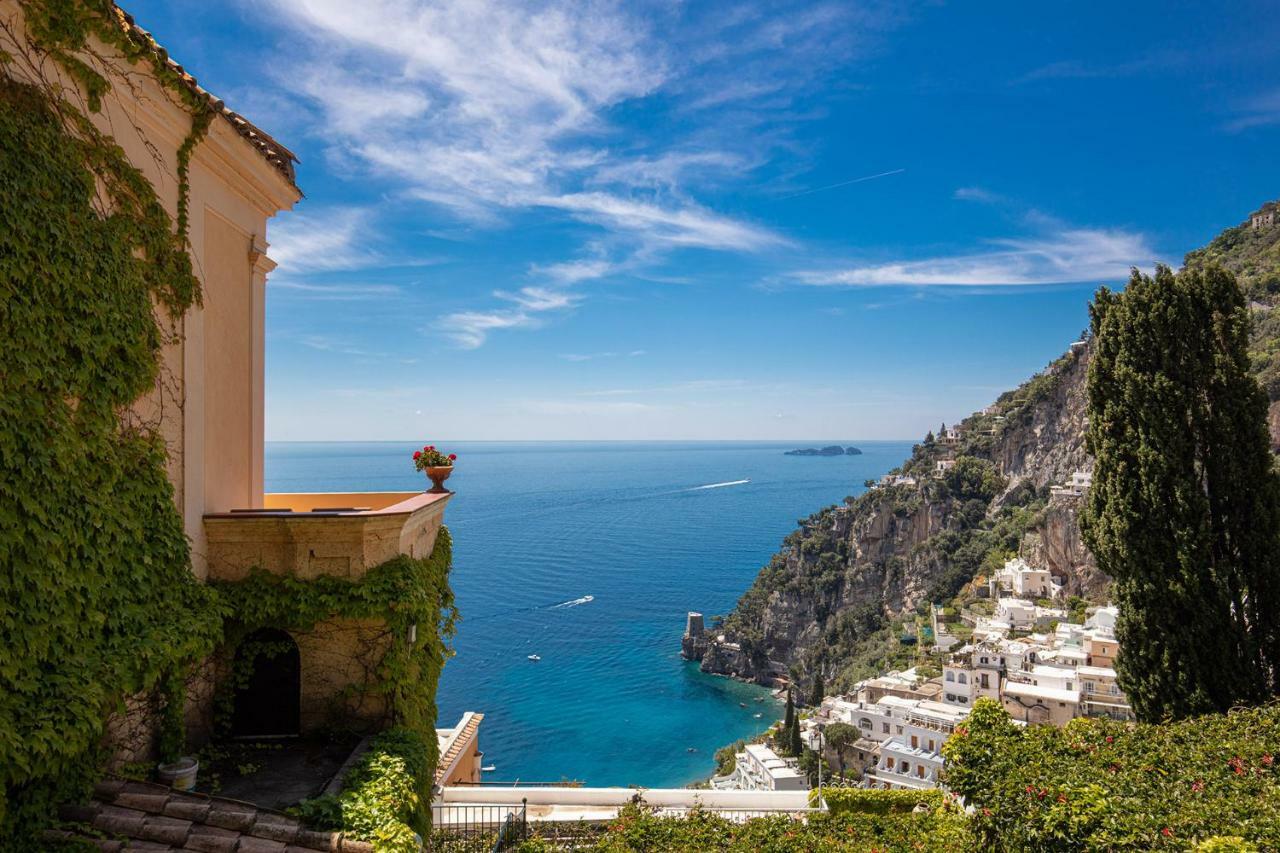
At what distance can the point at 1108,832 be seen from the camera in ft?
15.5

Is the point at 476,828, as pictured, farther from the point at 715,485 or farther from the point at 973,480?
the point at 715,485

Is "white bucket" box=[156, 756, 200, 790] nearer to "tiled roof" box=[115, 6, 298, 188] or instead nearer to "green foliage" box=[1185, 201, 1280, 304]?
"tiled roof" box=[115, 6, 298, 188]

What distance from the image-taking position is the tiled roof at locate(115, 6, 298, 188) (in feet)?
16.9

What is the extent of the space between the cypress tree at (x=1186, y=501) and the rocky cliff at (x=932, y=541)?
44709 mm

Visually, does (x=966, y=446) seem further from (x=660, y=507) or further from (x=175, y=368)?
(x=175, y=368)

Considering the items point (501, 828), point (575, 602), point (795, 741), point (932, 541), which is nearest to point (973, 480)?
point (932, 541)

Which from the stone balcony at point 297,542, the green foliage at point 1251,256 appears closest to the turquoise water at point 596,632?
the stone balcony at point 297,542

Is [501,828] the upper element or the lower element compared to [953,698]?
upper

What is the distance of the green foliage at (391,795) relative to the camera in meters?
4.90

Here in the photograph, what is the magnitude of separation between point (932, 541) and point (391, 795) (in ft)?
215

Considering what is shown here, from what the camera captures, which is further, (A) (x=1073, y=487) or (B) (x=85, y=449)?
(A) (x=1073, y=487)

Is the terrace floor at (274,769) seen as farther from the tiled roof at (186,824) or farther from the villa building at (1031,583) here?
the villa building at (1031,583)

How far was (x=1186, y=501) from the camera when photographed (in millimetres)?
9195

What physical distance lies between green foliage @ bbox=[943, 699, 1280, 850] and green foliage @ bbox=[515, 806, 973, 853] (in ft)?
4.33
